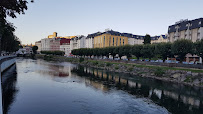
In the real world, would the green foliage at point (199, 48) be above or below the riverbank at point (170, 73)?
above

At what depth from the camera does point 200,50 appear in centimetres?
4931

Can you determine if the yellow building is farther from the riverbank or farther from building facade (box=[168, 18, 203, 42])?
the riverbank

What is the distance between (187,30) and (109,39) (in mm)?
66512

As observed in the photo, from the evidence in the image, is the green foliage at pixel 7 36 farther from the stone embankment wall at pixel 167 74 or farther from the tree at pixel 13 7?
the stone embankment wall at pixel 167 74

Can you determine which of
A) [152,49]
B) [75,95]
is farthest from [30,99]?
[152,49]

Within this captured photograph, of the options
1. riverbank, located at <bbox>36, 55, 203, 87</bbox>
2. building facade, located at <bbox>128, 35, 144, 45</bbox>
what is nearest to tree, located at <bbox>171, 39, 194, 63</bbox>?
riverbank, located at <bbox>36, 55, 203, 87</bbox>

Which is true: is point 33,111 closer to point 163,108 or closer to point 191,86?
point 163,108

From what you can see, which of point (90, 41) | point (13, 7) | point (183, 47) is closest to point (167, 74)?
point (183, 47)

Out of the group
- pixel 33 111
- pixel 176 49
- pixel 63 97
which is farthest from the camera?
pixel 176 49

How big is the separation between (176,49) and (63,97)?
1786 inches

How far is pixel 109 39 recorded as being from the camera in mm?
136250

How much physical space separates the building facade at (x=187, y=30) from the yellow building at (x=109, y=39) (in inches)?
2018

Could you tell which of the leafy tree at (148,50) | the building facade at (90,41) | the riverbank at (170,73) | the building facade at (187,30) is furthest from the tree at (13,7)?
the building facade at (90,41)

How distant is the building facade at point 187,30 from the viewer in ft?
255
